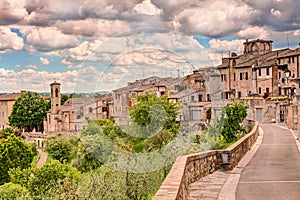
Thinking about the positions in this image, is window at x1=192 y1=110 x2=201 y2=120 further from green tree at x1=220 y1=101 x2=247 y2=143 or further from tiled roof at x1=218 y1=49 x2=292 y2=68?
tiled roof at x1=218 y1=49 x2=292 y2=68

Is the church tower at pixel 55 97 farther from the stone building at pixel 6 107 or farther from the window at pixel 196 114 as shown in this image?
the window at pixel 196 114

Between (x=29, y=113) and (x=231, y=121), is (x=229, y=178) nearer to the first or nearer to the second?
(x=231, y=121)

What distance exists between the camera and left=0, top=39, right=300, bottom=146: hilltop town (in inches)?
1028

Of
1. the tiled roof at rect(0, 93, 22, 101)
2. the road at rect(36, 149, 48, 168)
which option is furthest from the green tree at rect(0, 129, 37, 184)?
the tiled roof at rect(0, 93, 22, 101)

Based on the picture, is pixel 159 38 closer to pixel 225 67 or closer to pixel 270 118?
pixel 270 118

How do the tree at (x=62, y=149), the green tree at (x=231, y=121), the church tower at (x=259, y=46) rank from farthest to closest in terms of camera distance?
the church tower at (x=259, y=46), the tree at (x=62, y=149), the green tree at (x=231, y=121)

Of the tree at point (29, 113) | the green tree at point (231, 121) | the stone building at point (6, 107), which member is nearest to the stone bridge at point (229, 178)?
the green tree at point (231, 121)

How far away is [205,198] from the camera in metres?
8.12

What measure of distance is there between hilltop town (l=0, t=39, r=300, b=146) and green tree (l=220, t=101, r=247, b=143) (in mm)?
1710

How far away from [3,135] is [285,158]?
169ft

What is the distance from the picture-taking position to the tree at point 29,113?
78062 millimetres

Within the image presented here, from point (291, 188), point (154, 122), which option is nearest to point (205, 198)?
point (291, 188)

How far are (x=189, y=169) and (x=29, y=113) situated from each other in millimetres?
73704

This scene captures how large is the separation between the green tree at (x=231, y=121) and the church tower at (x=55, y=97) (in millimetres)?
52289
